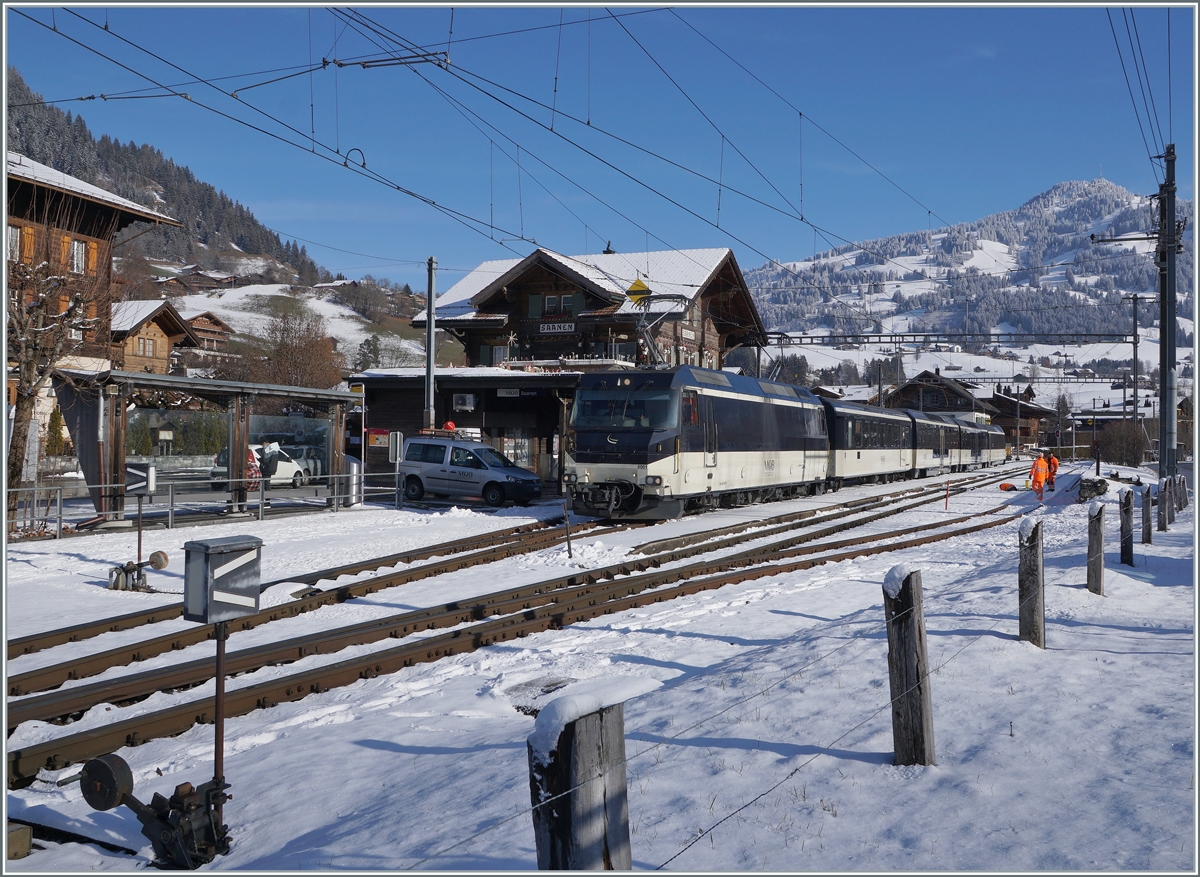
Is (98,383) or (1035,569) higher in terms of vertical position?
(98,383)

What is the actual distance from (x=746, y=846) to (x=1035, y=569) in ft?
14.4

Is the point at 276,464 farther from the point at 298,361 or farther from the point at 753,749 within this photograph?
the point at 298,361

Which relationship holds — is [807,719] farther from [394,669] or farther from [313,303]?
[313,303]

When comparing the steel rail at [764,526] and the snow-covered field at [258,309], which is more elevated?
the snow-covered field at [258,309]

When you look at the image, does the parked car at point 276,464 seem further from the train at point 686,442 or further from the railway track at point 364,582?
the railway track at point 364,582

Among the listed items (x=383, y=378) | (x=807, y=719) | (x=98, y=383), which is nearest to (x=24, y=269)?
(x=98, y=383)

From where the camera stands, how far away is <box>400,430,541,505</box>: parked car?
82.7 ft

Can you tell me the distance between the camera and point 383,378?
34.9 meters

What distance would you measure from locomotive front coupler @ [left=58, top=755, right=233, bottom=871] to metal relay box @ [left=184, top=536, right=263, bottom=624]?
2.97ft

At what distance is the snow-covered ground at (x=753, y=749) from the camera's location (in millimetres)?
4352

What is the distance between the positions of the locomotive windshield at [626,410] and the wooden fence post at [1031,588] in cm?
1254

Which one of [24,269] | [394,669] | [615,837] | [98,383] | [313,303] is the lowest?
[394,669]

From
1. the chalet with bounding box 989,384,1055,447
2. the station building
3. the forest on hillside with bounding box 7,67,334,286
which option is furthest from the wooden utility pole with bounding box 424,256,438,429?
the forest on hillside with bounding box 7,67,334,286

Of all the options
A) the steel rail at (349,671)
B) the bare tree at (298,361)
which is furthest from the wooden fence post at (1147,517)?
the bare tree at (298,361)
